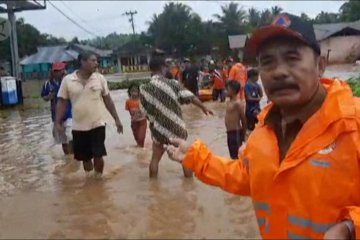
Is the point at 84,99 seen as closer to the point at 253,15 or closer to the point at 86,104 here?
the point at 86,104

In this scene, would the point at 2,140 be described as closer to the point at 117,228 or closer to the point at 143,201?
the point at 143,201

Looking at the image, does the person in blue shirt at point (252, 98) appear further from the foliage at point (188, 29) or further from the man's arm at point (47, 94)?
the foliage at point (188, 29)

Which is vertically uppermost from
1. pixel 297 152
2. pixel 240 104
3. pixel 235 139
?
pixel 297 152

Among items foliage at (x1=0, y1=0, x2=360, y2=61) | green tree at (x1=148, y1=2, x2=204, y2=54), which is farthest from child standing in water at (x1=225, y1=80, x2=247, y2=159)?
green tree at (x1=148, y1=2, x2=204, y2=54)

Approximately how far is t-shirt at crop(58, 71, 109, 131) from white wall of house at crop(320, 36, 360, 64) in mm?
43851

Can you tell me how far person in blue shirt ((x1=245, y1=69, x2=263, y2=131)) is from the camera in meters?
10.2

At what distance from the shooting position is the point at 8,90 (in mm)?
21281

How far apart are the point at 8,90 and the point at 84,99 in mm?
14984

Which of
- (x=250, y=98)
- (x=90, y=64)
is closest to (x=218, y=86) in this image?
(x=250, y=98)

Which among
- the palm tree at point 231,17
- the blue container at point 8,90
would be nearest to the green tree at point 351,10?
the palm tree at point 231,17

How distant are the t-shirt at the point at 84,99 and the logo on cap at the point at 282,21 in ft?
17.7

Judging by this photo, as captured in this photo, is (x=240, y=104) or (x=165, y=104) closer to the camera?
(x=165, y=104)

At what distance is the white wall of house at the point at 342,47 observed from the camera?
49125 millimetres

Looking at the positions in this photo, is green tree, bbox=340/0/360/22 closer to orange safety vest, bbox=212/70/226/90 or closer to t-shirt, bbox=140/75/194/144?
orange safety vest, bbox=212/70/226/90
